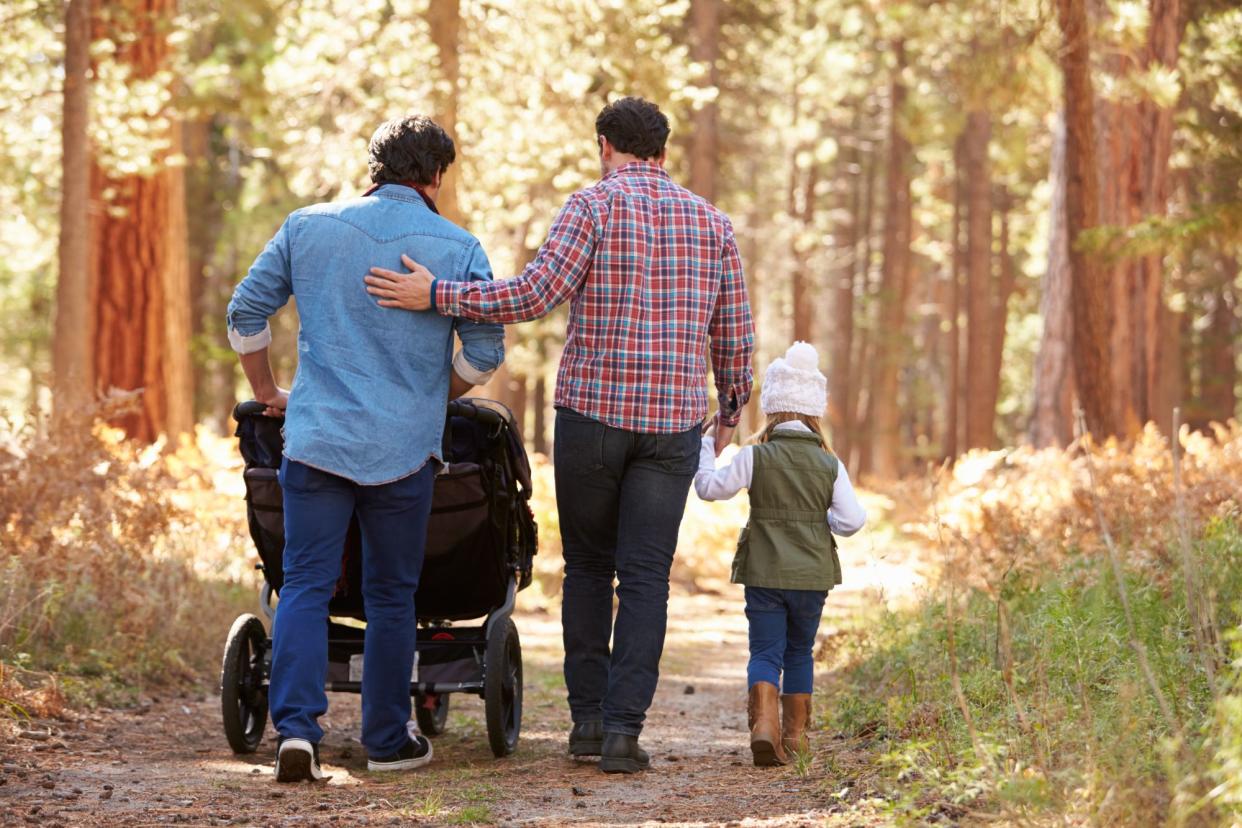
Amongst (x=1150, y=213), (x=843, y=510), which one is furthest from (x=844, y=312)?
(x=843, y=510)

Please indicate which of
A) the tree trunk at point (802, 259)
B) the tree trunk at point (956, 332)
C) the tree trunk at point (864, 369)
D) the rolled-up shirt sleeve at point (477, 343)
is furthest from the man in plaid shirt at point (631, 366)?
the tree trunk at point (864, 369)

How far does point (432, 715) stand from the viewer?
6648 millimetres

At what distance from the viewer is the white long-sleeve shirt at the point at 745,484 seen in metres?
5.66

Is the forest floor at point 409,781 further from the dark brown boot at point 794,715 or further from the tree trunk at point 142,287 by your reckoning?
the tree trunk at point 142,287

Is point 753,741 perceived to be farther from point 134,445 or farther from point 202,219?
point 202,219

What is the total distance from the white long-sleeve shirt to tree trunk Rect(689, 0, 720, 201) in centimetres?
1617

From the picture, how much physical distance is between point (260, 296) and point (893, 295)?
26625 mm

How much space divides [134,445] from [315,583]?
7194 mm

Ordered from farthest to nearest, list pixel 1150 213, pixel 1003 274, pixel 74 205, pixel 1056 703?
pixel 1003 274 → pixel 1150 213 → pixel 74 205 → pixel 1056 703

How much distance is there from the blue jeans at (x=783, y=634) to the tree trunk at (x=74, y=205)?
724 centimetres

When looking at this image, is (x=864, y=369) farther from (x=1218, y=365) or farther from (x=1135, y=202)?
(x=1135, y=202)

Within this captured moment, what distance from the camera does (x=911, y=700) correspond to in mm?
5629

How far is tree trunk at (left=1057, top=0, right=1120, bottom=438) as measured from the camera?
13523 mm

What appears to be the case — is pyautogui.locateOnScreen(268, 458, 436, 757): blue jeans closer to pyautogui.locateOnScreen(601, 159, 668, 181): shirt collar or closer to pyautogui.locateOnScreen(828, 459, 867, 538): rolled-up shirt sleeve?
pyautogui.locateOnScreen(601, 159, 668, 181): shirt collar
